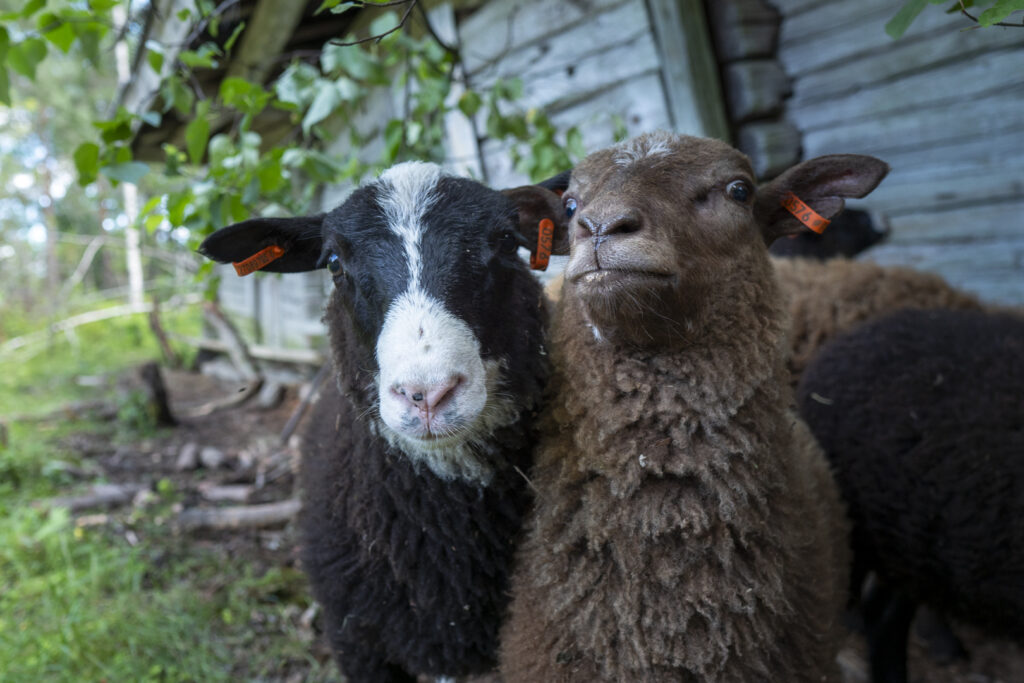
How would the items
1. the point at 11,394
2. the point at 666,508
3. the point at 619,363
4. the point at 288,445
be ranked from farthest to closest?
the point at 11,394 < the point at 288,445 < the point at 619,363 < the point at 666,508

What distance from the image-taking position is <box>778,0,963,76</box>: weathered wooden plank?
3.96 metres

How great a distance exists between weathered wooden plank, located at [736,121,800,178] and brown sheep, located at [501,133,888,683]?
2543mm

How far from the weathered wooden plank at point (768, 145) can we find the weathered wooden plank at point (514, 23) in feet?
4.05

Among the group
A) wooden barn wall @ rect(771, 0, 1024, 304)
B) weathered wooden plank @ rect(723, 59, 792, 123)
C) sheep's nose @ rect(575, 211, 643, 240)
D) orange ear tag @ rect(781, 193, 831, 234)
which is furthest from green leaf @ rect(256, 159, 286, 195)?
wooden barn wall @ rect(771, 0, 1024, 304)

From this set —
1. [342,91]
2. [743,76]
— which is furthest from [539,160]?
[743,76]

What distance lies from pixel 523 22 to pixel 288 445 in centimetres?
452

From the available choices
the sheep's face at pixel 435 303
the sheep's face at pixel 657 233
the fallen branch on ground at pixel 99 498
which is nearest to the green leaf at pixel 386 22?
the sheep's face at pixel 435 303

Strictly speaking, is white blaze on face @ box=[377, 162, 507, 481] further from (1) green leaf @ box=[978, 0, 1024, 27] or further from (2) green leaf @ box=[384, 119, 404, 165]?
(2) green leaf @ box=[384, 119, 404, 165]

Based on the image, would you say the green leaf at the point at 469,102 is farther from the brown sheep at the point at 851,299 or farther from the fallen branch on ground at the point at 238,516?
the fallen branch on ground at the point at 238,516

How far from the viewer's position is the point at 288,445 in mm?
6355

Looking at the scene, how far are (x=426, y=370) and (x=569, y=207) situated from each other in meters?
0.92

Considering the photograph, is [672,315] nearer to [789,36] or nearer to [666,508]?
[666,508]

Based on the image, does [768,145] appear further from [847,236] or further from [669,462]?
[669,462]

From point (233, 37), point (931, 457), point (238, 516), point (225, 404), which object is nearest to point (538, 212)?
point (233, 37)
